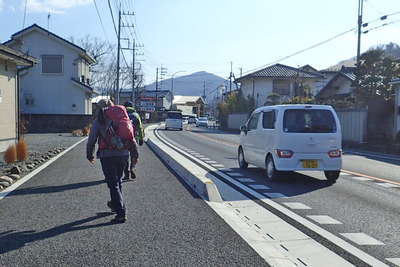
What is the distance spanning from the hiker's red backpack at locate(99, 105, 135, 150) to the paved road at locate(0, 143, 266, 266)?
1.08 metres

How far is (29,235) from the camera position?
5.90 meters

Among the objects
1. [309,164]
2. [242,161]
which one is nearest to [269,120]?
[309,164]

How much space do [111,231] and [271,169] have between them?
6080 mm

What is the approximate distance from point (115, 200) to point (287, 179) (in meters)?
6.30

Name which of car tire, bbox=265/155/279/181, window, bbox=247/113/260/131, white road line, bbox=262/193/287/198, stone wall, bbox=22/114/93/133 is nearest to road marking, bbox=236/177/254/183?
car tire, bbox=265/155/279/181

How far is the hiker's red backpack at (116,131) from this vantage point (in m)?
6.66

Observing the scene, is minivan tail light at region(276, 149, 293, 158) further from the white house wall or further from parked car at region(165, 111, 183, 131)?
parked car at region(165, 111, 183, 131)

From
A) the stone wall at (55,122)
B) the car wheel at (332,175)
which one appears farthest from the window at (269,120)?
the stone wall at (55,122)

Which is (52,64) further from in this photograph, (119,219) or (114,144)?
(119,219)

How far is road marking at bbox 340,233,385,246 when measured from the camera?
19.5ft

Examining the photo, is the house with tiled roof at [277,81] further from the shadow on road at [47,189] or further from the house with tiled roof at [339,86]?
the shadow on road at [47,189]

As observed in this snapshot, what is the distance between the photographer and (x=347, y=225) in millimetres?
6938

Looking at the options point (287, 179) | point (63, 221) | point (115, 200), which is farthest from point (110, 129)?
point (287, 179)

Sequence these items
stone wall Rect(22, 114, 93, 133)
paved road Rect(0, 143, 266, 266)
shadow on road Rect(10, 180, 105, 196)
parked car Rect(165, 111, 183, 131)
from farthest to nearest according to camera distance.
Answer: parked car Rect(165, 111, 183, 131) → stone wall Rect(22, 114, 93, 133) → shadow on road Rect(10, 180, 105, 196) → paved road Rect(0, 143, 266, 266)
